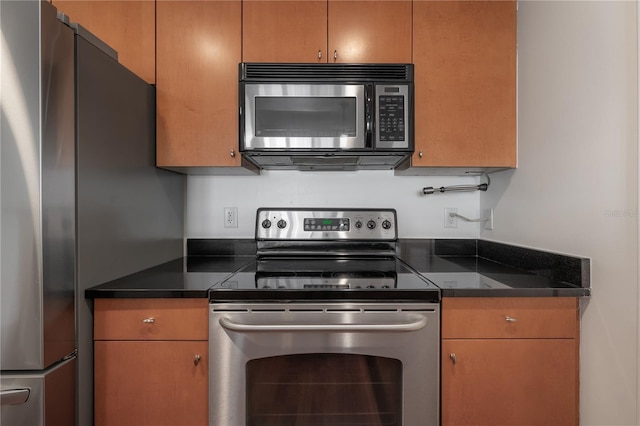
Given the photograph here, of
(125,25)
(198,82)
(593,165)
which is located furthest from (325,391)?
(125,25)

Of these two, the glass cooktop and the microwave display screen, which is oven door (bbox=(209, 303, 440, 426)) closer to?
the glass cooktop

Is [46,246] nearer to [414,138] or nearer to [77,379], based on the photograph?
[77,379]

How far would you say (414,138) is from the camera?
1555 mm

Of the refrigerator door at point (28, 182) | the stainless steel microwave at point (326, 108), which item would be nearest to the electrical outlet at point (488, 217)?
the stainless steel microwave at point (326, 108)

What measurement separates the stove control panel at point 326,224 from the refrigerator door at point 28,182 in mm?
966

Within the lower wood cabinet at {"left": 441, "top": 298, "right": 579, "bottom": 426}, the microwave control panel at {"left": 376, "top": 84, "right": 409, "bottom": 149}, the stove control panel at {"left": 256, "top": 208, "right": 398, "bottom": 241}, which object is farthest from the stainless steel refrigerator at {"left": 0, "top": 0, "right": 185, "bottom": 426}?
the lower wood cabinet at {"left": 441, "top": 298, "right": 579, "bottom": 426}

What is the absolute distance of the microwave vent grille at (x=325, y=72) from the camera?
150 cm

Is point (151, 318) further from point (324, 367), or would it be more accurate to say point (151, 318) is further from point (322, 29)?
point (322, 29)

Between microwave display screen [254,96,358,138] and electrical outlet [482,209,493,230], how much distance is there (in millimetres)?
906

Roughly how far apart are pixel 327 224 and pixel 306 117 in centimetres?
59

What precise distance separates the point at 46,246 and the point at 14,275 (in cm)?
11

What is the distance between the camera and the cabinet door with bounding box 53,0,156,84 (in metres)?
1.54

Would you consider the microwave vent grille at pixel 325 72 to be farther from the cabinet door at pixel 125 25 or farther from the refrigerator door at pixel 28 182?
the refrigerator door at pixel 28 182

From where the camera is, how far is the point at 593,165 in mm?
1141
